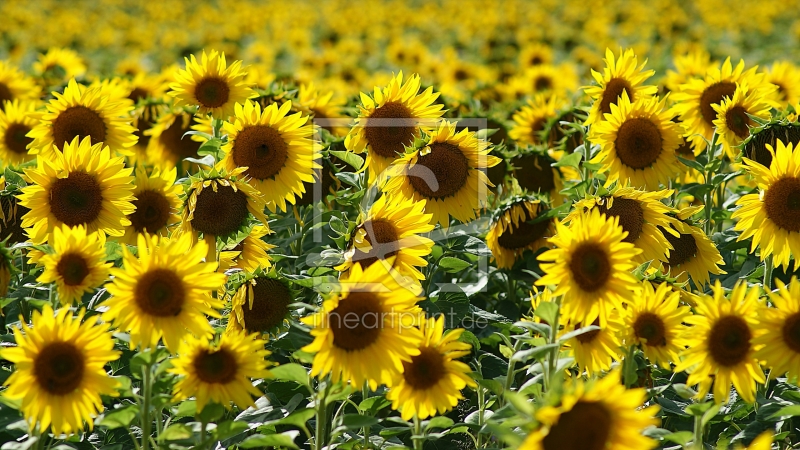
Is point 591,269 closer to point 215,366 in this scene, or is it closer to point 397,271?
point 397,271

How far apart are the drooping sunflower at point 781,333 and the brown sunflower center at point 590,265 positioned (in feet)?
1.51

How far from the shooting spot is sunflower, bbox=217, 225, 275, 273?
3.67m

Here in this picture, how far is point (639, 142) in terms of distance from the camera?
13.3 ft

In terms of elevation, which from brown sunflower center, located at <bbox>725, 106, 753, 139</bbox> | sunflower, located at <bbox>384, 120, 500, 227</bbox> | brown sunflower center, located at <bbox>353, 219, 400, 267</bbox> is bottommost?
brown sunflower center, located at <bbox>353, 219, 400, 267</bbox>

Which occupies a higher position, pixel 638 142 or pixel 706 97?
pixel 706 97

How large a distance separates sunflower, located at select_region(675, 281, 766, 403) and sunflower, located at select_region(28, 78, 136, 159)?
2.71m

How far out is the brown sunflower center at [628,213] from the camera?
3.50 meters

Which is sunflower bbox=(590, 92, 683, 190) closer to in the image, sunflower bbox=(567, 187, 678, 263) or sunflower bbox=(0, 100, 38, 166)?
sunflower bbox=(567, 187, 678, 263)

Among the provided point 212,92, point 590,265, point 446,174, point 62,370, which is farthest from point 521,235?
point 62,370

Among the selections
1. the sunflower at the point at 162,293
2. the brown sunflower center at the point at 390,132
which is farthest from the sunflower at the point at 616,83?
the sunflower at the point at 162,293

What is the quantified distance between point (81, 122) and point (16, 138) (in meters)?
0.69

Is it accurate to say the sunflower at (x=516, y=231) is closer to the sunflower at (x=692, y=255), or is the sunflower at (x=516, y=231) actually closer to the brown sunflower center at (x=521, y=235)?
the brown sunflower center at (x=521, y=235)

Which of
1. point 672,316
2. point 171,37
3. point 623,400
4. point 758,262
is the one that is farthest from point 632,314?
point 171,37

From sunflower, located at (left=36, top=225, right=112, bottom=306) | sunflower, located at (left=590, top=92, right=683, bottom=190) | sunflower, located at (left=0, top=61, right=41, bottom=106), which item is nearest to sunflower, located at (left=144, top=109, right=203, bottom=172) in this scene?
sunflower, located at (left=0, top=61, right=41, bottom=106)
